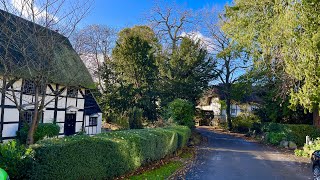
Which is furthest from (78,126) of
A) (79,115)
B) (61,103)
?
(61,103)

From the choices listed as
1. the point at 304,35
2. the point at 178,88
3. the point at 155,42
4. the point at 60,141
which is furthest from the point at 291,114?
the point at 60,141

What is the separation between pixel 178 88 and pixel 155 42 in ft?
36.0

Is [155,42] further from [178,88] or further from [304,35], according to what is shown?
[304,35]

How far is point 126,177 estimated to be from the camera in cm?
944

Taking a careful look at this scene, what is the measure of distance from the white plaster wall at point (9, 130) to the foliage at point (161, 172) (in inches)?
362

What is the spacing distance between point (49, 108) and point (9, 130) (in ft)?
11.1

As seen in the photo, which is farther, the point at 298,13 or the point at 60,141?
the point at 298,13

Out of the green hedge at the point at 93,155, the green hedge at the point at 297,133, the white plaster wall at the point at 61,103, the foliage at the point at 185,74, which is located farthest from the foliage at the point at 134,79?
the green hedge at the point at 93,155

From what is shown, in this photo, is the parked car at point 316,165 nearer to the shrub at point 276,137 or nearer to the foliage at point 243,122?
the shrub at point 276,137

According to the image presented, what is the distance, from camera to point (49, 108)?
767 inches

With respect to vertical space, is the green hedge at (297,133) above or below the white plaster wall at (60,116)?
below

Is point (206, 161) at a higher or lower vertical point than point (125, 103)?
lower

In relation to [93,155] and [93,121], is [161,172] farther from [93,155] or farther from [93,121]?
[93,121]

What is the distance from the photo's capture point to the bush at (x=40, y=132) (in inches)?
648
